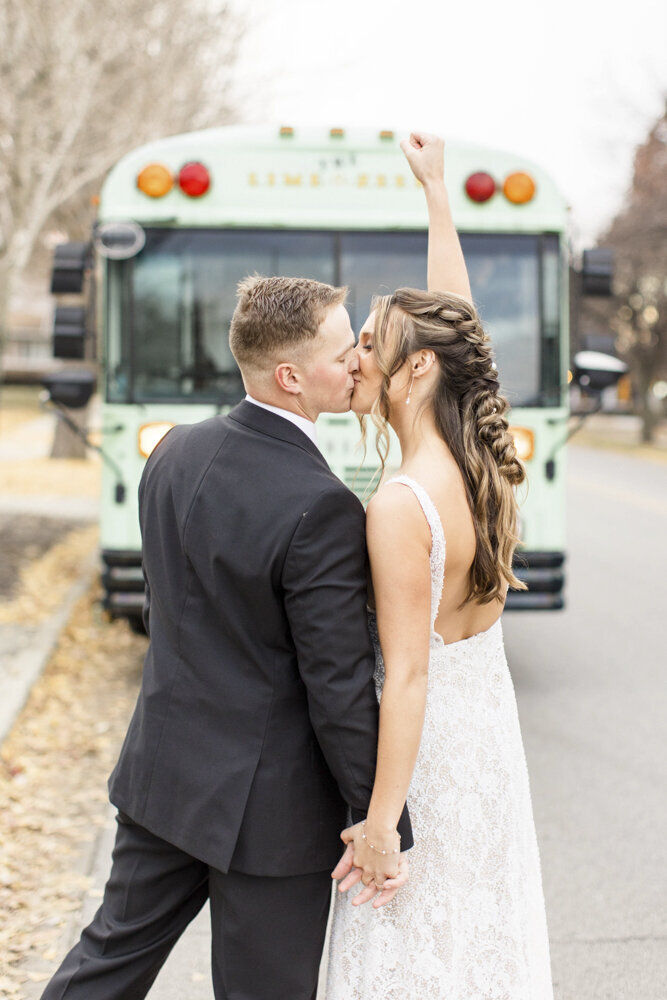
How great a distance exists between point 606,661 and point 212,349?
3.32 meters

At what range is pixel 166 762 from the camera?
213 cm

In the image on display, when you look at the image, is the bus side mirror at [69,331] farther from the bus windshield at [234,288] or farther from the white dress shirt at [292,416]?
the white dress shirt at [292,416]

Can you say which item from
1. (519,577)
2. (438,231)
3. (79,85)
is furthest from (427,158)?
(79,85)

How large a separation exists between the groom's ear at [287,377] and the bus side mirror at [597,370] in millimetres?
3522

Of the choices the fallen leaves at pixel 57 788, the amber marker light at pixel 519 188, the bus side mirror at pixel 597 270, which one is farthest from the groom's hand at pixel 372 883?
the bus side mirror at pixel 597 270

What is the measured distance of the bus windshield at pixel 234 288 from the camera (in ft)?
18.3

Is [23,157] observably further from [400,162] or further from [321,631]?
[321,631]

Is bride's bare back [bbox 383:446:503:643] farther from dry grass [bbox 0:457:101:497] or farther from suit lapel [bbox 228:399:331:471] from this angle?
dry grass [bbox 0:457:101:497]

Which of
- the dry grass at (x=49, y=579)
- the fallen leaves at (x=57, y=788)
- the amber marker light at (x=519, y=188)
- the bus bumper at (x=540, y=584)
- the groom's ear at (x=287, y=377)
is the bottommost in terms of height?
the fallen leaves at (x=57, y=788)

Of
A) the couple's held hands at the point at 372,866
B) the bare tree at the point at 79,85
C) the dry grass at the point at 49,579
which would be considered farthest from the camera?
the bare tree at the point at 79,85

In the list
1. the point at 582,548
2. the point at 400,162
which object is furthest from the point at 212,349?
the point at 582,548

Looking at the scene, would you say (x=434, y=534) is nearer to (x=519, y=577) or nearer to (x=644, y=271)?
(x=519, y=577)

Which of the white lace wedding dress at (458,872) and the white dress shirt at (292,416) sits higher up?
the white dress shirt at (292,416)

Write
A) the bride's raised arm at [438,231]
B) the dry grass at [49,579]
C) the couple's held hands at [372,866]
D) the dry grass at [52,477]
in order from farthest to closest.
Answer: the dry grass at [52,477], the dry grass at [49,579], the bride's raised arm at [438,231], the couple's held hands at [372,866]
